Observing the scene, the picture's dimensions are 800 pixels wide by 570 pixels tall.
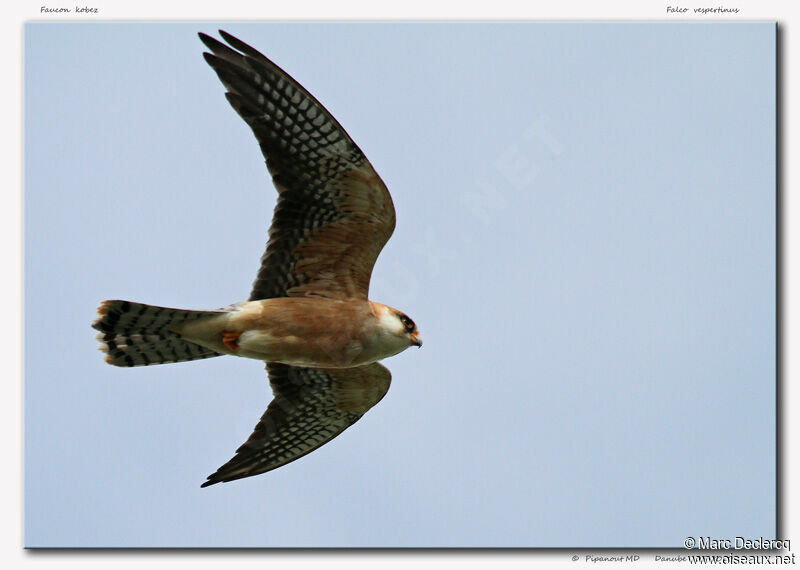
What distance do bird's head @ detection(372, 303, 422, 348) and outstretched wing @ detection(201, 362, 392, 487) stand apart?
1091 mm

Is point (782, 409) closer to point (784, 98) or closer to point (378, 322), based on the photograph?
point (784, 98)

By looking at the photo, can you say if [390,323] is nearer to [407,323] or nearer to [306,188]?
[407,323]

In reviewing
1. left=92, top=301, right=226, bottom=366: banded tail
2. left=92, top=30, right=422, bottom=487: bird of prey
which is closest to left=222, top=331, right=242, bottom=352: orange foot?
left=92, top=30, right=422, bottom=487: bird of prey

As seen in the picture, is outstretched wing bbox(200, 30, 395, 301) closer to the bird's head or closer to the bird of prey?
the bird of prey

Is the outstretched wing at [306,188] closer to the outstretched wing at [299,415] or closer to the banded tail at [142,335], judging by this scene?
the banded tail at [142,335]

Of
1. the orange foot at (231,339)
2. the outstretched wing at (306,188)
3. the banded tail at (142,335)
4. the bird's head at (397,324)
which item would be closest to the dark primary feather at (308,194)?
the outstretched wing at (306,188)

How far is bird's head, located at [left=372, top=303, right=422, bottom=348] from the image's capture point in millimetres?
9461

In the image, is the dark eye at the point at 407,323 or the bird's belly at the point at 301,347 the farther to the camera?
the dark eye at the point at 407,323

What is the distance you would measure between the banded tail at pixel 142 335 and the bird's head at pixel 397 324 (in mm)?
1427

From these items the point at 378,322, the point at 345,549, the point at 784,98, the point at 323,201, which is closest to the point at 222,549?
the point at 345,549

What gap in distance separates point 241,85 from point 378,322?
2416mm

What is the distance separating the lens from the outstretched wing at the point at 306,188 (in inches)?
358

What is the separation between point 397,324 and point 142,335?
230 centimetres

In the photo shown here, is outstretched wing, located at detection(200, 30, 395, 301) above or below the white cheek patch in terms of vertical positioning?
above
